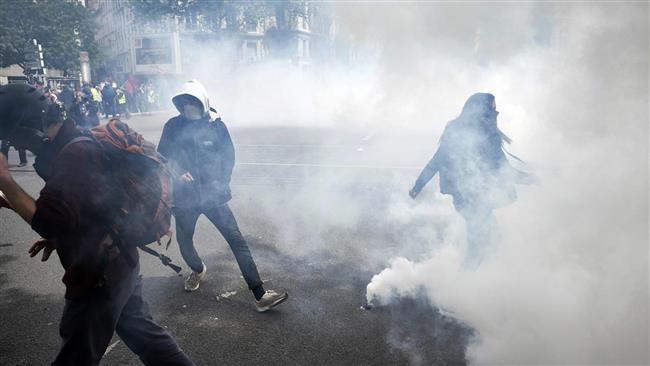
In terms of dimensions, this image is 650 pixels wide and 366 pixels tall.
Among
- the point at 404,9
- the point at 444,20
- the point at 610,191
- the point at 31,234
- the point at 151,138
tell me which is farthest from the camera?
the point at 151,138

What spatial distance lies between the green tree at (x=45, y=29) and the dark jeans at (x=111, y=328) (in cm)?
3183

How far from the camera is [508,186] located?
10.6 feet

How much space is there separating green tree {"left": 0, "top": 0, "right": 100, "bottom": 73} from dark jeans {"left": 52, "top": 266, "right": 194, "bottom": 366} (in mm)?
31830

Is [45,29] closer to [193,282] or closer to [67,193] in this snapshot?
[193,282]

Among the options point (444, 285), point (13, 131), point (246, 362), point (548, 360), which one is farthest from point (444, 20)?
point (13, 131)

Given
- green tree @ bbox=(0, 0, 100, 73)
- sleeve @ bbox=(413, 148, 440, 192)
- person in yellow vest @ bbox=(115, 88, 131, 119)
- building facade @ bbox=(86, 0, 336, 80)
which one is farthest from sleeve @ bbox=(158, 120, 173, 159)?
green tree @ bbox=(0, 0, 100, 73)

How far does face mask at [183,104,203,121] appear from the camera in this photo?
3.18 meters

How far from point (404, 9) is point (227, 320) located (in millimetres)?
5180

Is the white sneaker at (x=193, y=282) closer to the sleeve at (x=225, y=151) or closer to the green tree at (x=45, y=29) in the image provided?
the sleeve at (x=225, y=151)

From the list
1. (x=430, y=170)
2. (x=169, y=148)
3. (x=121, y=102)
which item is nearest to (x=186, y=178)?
(x=169, y=148)

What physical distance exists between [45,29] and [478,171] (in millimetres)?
34883

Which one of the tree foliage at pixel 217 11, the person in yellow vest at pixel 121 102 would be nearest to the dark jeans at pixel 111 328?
the tree foliage at pixel 217 11

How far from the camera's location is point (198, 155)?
3.22 m

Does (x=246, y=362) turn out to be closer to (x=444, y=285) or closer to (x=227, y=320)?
(x=227, y=320)
